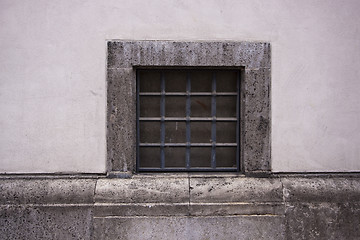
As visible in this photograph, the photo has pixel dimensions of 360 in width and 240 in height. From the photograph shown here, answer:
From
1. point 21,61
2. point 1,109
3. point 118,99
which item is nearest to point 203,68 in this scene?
point 118,99

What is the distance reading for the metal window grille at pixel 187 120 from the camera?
3893mm

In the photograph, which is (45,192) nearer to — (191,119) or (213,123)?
(191,119)

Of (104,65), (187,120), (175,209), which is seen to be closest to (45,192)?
(175,209)

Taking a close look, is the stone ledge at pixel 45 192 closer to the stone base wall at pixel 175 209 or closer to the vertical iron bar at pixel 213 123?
the stone base wall at pixel 175 209

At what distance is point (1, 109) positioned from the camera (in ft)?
12.2

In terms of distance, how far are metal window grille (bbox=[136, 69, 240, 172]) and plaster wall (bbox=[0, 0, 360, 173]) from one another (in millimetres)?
429

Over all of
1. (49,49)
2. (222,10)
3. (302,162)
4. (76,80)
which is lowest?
(302,162)

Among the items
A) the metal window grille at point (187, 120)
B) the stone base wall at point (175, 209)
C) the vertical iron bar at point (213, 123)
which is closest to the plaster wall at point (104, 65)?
the stone base wall at point (175, 209)

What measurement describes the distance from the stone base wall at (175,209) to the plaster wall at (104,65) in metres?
0.27

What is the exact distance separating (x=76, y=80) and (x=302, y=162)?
2.67m

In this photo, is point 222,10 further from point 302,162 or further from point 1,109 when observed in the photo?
point 1,109

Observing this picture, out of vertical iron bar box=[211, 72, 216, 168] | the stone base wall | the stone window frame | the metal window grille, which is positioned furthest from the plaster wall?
vertical iron bar box=[211, 72, 216, 168]

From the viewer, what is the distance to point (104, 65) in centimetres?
372

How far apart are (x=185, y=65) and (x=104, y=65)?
2.92 feet
